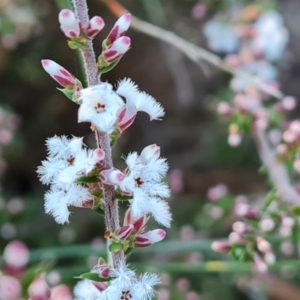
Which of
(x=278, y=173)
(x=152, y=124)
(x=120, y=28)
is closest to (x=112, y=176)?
(x=120, y=28)

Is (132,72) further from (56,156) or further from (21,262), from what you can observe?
(56,156)

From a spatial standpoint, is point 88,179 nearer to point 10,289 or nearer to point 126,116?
point 126,116

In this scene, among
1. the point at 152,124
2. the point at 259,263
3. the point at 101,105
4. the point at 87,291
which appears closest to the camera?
the point at 101,105

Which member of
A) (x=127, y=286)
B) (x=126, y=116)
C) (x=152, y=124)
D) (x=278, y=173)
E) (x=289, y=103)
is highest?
(x=152, y=124)

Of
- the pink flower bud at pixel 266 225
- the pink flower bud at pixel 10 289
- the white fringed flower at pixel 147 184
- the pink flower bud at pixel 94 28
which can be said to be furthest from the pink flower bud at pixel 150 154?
the pink flower bud at pixel 266 225

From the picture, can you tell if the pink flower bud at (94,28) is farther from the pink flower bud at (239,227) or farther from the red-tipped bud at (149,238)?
the pink flower bud at (239,227)

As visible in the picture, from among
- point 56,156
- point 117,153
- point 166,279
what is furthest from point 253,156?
point 56,156

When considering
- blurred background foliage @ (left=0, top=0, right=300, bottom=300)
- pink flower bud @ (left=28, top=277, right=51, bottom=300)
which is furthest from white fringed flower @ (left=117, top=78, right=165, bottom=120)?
blurred background foliage @ (left=0, top=0, right=300, bottom=300)

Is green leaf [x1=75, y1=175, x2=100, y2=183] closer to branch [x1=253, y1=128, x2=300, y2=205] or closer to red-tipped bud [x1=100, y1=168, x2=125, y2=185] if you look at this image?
red-tipped bud [x1=100, y1=168, x2=125, y2=185]
